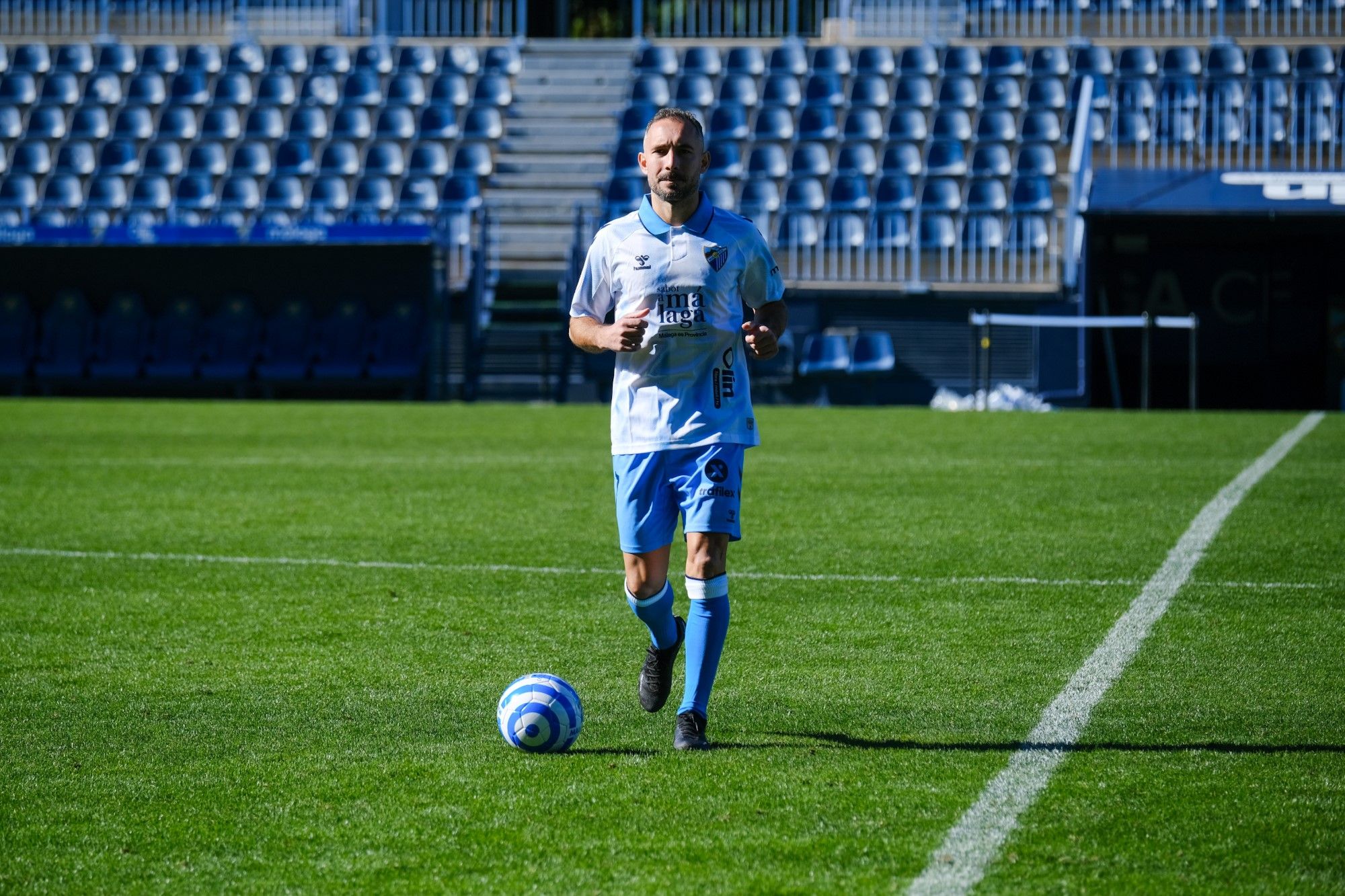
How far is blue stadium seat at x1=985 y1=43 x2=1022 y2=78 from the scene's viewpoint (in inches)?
943

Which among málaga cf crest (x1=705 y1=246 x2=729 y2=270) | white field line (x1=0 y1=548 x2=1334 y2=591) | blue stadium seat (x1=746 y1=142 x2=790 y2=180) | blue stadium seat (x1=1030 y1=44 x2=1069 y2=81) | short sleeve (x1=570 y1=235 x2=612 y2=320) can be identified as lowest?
white field line (x1=0 y1=548 x2=1334 y2=591)

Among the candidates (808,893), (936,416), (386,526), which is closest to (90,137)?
(936,416)

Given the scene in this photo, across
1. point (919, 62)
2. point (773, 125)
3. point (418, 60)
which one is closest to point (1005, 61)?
point (919, 62)

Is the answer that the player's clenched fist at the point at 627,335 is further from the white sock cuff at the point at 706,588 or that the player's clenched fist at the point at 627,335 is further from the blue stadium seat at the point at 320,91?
the blue stadium seat at the point at 320,91

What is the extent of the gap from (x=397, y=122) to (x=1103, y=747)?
71.4 feet

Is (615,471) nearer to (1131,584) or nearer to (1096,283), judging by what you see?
(1131,584)

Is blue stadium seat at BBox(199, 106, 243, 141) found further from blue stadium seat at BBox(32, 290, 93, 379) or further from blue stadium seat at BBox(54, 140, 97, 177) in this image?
blue stadium seat at BBox(32, 290, 93, 379)

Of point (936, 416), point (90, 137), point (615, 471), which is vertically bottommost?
point (936, 416)

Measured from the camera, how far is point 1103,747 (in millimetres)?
4477

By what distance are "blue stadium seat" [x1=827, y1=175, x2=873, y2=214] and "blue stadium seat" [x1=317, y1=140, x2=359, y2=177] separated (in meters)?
6.95

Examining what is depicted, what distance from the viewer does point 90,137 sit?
81.7 feet

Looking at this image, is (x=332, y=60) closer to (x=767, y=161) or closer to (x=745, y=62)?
(x=745, y=62)

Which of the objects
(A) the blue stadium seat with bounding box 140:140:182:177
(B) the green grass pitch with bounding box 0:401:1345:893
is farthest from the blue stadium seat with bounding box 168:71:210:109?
(B) the green grass pitch with bounding box 0:401:1345:893

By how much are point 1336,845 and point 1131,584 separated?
12.2ft
